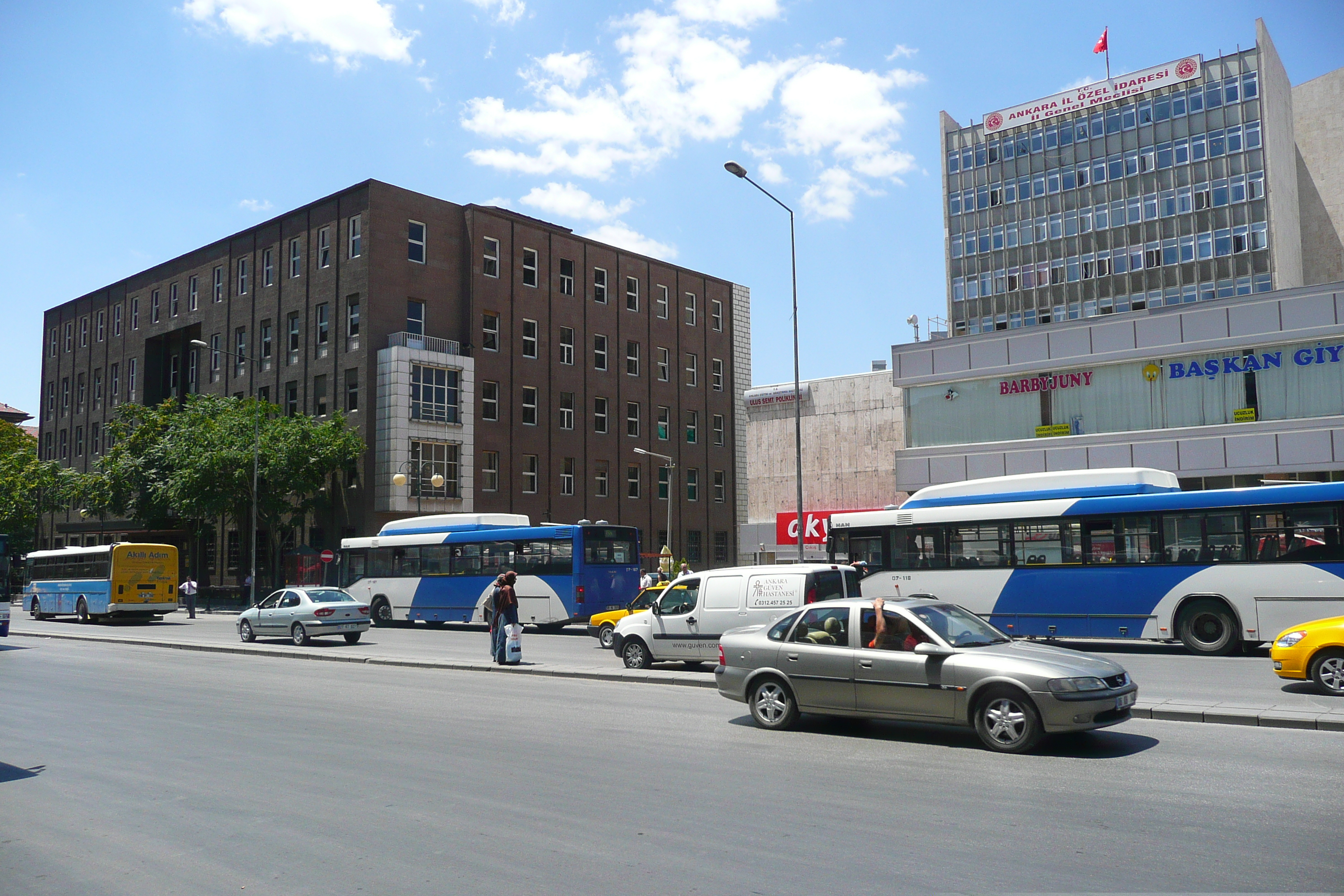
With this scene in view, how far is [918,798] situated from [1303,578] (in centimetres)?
1386

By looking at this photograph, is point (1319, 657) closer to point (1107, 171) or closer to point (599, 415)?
point (599, 415)

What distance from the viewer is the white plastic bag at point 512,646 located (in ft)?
60.8

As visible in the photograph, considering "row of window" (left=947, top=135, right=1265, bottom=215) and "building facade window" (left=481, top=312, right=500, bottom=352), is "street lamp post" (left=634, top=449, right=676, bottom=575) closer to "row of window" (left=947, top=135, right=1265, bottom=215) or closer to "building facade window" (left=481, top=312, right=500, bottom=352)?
"building facade window" (left=481, top=312, right=500, bottom=352)

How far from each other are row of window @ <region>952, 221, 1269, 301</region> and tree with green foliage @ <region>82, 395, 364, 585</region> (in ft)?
177

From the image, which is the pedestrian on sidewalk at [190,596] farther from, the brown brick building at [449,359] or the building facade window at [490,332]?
the building facade window at [490,332]

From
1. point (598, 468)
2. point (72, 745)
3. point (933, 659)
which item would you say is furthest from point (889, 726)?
point (598, 468)

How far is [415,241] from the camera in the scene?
50.8 meters

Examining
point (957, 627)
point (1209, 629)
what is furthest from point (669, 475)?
point (957, 627)

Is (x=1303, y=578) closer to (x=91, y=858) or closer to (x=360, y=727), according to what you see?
(x=360, y=727)

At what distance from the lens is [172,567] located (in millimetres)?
38281

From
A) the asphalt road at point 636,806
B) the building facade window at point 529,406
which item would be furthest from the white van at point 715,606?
the building facade window at point 529,406

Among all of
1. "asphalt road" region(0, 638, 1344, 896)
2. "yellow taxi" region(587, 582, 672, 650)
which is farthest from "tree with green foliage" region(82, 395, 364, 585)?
"asphalt road" region(0, 638, 1344, 896)

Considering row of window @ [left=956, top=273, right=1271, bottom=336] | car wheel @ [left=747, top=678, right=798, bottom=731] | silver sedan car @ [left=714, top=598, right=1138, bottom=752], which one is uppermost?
row of window @ [left=956, top=273, right=1271, bottom=336]

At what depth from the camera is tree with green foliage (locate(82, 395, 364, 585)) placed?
46.3 meters
